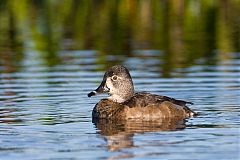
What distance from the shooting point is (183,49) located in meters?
19.5

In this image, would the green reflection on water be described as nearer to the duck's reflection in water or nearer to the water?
the water

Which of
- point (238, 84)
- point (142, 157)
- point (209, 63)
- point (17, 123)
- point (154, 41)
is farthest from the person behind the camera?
point (154, 41)

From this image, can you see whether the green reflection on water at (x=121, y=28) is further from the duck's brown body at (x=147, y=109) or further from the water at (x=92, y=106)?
the duck's brown body at (x=147, y=109)

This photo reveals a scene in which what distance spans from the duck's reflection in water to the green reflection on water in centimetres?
460

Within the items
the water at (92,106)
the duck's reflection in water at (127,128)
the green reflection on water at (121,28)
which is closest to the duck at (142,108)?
the duck's reflection in water at (127,128)

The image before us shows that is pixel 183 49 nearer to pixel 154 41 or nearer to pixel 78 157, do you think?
pixel 154 41

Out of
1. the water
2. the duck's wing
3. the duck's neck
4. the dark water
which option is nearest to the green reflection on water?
the dark water

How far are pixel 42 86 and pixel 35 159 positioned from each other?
5.77 m

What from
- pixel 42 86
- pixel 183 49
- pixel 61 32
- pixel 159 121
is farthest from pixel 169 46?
pixel 159 121

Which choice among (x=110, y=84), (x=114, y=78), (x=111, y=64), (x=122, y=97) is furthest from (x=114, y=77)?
(x=111, y=64)

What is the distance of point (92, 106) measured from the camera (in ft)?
44.9

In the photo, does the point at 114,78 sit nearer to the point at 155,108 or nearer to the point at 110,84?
the point at 110,84

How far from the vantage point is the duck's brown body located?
40.8ft

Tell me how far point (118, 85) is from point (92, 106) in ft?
2.73
